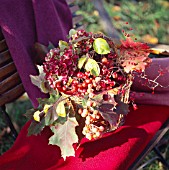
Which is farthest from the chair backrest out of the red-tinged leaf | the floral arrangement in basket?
the red-tinged leaf

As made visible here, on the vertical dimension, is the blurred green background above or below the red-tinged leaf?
below

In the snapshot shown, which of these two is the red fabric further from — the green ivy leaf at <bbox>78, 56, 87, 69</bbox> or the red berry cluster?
the green ivy leaf at <bbox>78, 56, 87, 69</bbox>

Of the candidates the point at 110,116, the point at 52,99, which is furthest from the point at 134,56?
the point at 52,99

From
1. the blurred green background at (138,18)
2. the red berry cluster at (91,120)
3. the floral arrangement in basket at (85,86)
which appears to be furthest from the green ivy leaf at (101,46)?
the blurred green background at (138,18)

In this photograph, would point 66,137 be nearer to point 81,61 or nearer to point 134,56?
point 81,61

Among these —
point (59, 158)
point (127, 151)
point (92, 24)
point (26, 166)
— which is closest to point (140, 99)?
point (127, 151)

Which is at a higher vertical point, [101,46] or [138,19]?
[101,46]
